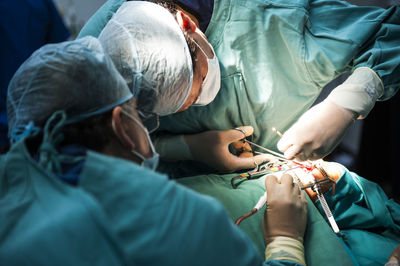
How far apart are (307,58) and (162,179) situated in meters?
1.28

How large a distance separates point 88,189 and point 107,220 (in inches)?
4.3

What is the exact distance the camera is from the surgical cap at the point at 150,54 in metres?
1.27

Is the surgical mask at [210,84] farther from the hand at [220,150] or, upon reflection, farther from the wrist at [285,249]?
the wrist at [285,249]

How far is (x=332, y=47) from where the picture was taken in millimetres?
1677

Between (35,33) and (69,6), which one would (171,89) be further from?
(69,6)

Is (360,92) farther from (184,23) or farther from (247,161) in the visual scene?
(184,23)

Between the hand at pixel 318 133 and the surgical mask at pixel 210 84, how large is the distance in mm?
490

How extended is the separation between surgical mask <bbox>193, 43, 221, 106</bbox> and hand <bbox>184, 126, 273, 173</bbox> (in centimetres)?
26

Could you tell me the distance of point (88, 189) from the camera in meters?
0.74

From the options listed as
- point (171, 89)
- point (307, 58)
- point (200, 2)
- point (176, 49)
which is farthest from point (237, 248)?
point (200, 2)

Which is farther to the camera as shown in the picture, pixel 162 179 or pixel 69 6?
pixel 69 6

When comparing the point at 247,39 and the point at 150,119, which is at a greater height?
the point at 247,39

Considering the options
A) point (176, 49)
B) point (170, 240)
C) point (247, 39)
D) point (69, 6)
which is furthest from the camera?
point (69, 6)

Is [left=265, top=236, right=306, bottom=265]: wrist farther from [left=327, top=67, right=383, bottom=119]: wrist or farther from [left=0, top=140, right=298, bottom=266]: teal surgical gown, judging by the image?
[left=327, top=67, right=383, bottom=119]: wrist
